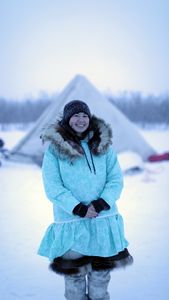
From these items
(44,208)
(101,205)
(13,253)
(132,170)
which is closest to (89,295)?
(101,205)

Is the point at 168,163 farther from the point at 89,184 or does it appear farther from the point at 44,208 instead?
the point at 89,184

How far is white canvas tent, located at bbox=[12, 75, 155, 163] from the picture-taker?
670cm

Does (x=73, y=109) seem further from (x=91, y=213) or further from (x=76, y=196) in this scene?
(x=91, y=213)

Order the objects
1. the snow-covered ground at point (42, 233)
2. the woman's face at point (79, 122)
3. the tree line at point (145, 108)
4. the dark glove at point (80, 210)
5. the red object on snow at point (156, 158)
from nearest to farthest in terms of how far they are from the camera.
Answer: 1. the dark glove at point (80, 210)
2. the woman's face at point (79, 122)
3. the snow-covered ground at point (42, 233)
4. the red object on snow at point (156, 158)
5. the tree line at point (145, 108)

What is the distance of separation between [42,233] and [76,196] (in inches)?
69.7

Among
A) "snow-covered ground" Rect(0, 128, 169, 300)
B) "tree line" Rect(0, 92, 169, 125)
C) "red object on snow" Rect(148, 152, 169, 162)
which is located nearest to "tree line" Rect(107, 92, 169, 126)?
"tree line" Rect(0, 92, 169, 125)

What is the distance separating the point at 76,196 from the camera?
1683mm

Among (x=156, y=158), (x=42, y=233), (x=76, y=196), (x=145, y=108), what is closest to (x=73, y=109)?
(x=76, y=196)

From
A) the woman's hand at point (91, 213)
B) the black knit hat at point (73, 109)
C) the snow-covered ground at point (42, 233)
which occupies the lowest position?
the snow-covered ground at point (42, 233)

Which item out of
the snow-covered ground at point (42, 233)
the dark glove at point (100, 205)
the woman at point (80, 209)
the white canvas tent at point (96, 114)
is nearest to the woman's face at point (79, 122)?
the woman at point (80, 209)

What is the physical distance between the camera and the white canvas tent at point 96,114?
670 cm

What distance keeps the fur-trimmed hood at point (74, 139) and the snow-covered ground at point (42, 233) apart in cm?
115

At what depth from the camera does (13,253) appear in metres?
2.82

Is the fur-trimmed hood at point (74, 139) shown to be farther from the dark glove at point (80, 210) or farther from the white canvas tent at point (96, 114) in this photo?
the white canvas tent at point (96, 114)
